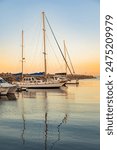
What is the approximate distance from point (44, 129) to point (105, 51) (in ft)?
13.3

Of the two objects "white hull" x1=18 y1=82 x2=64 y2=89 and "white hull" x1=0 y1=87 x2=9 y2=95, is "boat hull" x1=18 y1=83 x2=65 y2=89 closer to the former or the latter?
"white hull" x1=18 y1=82 x2=64 y2=89

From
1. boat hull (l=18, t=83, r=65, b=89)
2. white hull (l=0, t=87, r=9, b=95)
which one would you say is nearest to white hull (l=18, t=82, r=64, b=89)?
boat hull (l=18, t=83, r=65, b=89)

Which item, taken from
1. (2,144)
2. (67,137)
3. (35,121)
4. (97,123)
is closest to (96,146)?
(67,137)

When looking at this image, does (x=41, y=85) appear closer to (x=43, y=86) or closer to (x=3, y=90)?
(x=43, y=86)

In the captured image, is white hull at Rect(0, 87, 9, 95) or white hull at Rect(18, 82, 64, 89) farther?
white hull at Rect(18, 82, 64, 89)

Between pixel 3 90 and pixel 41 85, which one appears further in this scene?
pixel 41 85

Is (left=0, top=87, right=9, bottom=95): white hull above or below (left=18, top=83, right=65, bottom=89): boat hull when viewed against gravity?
below

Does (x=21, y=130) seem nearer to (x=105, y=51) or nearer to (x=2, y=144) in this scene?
(x=2, y=144)

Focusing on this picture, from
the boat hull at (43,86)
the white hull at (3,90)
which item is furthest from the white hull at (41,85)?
the white hull at (3,90)

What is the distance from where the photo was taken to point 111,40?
2.38 metres

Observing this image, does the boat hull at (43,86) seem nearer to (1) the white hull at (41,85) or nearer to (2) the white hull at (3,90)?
(1) the white hull at (41,85)

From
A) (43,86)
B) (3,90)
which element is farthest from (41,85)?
(3,90)

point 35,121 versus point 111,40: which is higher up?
point 111,40

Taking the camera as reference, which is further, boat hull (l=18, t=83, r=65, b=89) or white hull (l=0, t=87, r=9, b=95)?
boat hull (l=18, t=83, r=65, b=89)
